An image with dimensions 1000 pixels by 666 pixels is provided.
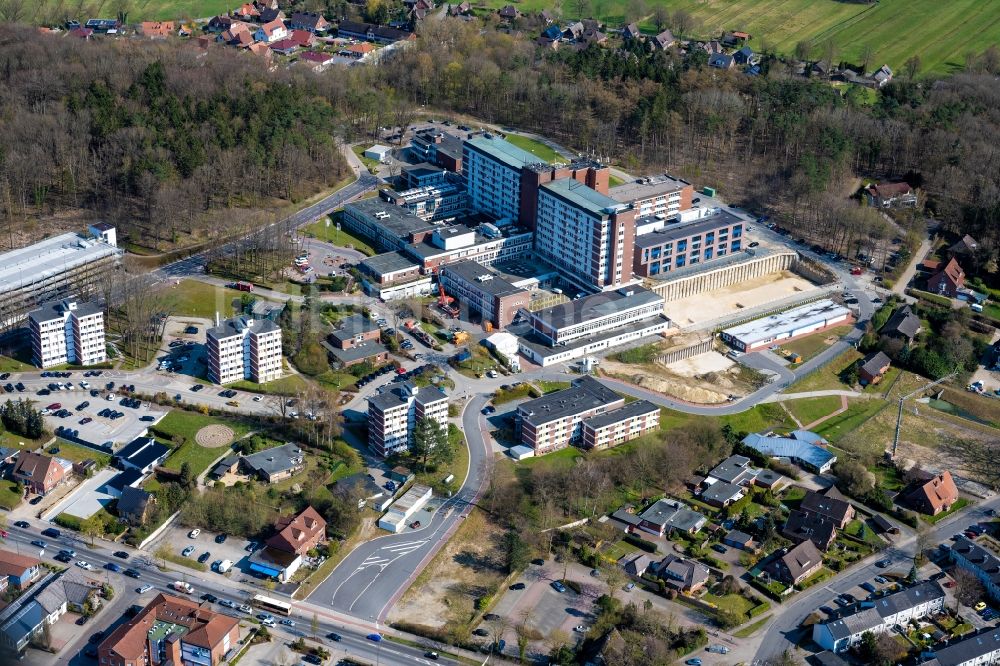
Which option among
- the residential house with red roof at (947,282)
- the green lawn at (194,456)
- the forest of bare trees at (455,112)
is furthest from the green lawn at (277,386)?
the residential house with red roof at (947,282)

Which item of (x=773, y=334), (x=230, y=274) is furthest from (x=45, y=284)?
(x=773, y=334)

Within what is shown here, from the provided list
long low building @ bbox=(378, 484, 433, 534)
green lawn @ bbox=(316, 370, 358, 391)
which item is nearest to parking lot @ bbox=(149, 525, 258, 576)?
long low building @ bbox=(378, 484, 433, 534)

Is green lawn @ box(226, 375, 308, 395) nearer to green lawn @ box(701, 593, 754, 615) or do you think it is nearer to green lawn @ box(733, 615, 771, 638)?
green lawn @ box(701, 593, 754, 615)

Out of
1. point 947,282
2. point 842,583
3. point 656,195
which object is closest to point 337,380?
point 842,583

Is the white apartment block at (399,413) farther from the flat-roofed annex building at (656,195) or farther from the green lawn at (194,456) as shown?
the flat-roofed annex building at (656,195)

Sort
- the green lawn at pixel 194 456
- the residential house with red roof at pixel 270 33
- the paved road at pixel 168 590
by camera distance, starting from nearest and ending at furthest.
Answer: the paved road at pixel 168 590
the green lawn at pixel 194 456
the residential house with red roof at pixel 270 33

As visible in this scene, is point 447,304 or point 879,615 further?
point 447,304

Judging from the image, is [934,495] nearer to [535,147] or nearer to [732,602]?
[732,602]

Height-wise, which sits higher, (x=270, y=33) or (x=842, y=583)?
(x=270, y=33)
